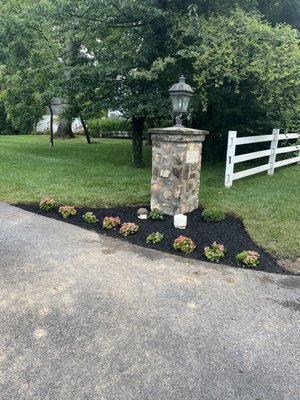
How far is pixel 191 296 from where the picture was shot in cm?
276

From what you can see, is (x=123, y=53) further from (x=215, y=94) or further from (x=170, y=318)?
(x=170, y=318)

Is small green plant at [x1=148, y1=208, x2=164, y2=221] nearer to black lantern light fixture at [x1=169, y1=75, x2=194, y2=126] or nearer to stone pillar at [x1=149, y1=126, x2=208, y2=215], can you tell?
stone pillar at [x1=149, y1=126, x2=208, y2=215]

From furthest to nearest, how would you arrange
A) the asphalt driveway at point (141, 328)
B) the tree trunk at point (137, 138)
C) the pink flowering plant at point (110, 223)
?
the tree trunk at point (137, 138), the pink flowering plant at point (110, 223), the asphalt driveway at point (141, 328)

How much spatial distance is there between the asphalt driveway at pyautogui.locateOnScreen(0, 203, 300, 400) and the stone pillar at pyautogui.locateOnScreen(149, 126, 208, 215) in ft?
4.55

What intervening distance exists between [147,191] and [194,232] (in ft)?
7.10

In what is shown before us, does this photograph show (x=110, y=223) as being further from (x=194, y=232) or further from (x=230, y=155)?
(x=230, y=155)

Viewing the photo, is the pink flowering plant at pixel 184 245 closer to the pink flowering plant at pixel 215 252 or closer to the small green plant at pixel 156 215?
the pink flowering plant at pixel 215 252

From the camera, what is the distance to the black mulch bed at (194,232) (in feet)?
11.9

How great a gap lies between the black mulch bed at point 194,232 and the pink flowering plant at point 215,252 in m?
0.06

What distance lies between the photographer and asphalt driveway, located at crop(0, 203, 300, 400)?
1.82 m

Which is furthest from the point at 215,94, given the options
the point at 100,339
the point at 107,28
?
the point at 100,339

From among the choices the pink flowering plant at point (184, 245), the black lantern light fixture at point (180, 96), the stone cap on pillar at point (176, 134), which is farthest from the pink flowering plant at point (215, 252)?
the black lantern light fixture at point (180, 96)

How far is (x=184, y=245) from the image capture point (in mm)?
3693

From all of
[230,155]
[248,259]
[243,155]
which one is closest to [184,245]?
[248,259]
